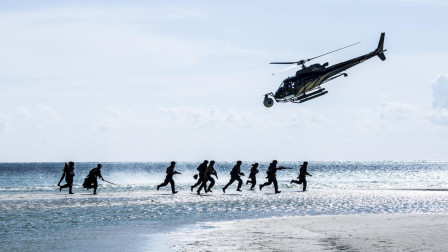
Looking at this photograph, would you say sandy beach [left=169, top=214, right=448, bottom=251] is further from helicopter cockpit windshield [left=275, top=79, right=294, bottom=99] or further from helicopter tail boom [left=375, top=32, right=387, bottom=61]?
helicopter tail boom [left=375, top=32, right=387, bottom=61]

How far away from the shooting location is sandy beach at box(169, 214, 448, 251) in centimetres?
1242

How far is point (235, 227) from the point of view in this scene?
643 inches

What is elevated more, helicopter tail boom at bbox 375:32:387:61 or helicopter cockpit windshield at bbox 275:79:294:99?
helicopter tail boom at bbox 375:32:387:61

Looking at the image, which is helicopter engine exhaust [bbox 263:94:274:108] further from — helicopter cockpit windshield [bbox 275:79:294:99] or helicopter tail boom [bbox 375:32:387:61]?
helicopter tail boom [bbox 375:32:387:61]

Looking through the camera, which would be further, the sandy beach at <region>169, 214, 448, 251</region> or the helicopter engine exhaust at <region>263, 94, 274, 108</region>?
the helicopter engine exhaust at <region>263, 94, 274, 108</region>

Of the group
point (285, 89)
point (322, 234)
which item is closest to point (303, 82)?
point (285, 89)

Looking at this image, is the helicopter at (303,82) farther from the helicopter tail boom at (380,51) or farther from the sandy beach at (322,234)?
the sandy beach at (322,234)

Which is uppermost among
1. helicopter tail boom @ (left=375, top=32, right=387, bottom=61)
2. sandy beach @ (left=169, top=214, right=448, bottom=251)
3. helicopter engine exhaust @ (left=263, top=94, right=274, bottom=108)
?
helicopter tail boom @ (left=375, top=32, right=387, bottom=61)

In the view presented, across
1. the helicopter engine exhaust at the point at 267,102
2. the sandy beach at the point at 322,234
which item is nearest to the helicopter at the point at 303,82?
the helicopter engine exhaust at the point at 267,102

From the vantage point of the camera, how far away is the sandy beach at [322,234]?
12422mm

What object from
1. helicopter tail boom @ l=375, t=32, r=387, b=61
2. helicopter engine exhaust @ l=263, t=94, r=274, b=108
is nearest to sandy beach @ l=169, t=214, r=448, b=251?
helicopter engine exhaust @ l=263, t=94, r=274, b=108

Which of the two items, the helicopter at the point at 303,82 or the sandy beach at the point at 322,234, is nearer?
the sandy beach at the point at 322,234

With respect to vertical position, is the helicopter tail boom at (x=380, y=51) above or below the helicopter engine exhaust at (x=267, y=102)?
above

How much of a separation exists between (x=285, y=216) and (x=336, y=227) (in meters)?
3.96
